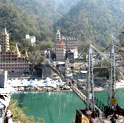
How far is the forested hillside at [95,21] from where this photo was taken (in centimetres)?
4594

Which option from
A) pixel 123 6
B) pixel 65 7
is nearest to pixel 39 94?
pixel 123 6

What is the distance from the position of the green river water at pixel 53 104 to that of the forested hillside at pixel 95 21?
21306mm

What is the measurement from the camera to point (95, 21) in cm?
5291

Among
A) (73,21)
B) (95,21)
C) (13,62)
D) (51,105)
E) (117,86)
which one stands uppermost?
(95,21)

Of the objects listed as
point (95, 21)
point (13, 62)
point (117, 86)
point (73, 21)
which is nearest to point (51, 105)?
point (117, 86)

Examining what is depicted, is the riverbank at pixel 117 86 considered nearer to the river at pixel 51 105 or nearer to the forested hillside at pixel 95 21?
the river at pixel 51 105

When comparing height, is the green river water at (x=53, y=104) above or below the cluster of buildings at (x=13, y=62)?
below

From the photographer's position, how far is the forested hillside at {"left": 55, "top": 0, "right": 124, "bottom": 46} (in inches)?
1809

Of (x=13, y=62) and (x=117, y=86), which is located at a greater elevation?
(x=13, y=62)

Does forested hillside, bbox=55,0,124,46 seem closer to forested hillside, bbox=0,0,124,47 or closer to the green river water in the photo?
forested hillside, bbox=0,0,124,47

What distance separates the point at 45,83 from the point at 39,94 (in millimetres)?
2421

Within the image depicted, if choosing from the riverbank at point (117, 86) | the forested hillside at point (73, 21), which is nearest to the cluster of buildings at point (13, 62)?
the riverbank at point (117, 86)

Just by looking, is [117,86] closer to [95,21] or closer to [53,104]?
[53,104]

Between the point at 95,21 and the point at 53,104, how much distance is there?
37.5m
